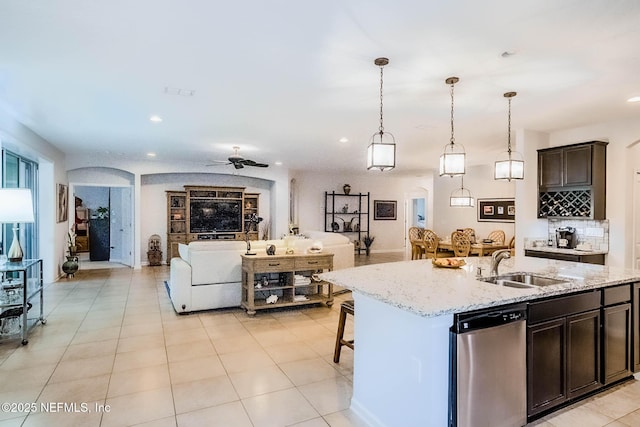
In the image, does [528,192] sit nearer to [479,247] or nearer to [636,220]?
[636,220]

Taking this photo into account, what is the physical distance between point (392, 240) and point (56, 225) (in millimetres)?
9527

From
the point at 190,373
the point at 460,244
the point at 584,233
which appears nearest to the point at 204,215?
the point at 460,244

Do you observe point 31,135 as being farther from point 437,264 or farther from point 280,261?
point 437,264

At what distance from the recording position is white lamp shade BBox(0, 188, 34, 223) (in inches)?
142

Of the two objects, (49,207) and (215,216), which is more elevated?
(49,207)

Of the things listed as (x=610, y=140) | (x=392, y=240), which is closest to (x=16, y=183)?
(x=610, y=140)

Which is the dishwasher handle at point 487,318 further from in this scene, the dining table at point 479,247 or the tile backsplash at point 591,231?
the dining table at point 479,247

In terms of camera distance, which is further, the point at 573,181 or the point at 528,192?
the point at 528,192

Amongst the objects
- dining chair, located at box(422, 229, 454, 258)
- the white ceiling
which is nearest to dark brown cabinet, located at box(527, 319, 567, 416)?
the white ceiling

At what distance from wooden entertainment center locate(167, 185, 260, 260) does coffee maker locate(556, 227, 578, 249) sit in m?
7.23

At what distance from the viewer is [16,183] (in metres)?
5.80

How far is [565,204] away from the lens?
518 centimetres

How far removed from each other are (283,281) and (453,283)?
3.13 meters

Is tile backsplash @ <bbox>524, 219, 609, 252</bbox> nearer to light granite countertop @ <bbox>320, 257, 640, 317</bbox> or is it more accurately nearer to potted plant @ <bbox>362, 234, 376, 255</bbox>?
light granite countertop @ <bbox>320, 257, 640, 317</bbox>
